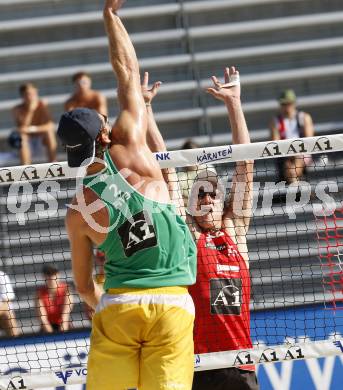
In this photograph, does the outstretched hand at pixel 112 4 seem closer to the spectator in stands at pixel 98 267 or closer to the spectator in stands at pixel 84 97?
the spectator in stands at pixel 98 267

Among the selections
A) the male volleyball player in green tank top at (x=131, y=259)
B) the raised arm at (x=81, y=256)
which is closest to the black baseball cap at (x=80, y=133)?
the male volleyball player in green tank top at (x=131, y=259)

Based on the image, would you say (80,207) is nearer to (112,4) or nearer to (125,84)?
(125,84)

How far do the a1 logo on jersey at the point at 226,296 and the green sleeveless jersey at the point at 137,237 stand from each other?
1027 millimetres

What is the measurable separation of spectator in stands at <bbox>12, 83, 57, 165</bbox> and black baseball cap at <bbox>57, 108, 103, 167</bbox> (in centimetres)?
630

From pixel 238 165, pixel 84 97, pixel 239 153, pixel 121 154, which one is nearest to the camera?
pixel 121 154

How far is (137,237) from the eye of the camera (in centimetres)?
480

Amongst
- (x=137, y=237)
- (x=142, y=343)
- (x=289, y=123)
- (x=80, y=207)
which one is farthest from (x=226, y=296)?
(x=289, y=123)

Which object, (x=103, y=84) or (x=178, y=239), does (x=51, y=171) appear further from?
(x=103, y=84)

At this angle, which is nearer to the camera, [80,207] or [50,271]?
[80,207]

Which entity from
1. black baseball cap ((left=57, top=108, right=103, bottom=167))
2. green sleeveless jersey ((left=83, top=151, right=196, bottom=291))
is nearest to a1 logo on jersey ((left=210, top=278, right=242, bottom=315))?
green sleeveless jersey ((left=83, top=151, right=196, bottom=291))

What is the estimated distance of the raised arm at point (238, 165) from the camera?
6047 mm

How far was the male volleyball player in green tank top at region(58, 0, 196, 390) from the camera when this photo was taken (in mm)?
4770

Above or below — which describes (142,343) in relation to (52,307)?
below

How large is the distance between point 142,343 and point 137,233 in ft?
1.90
